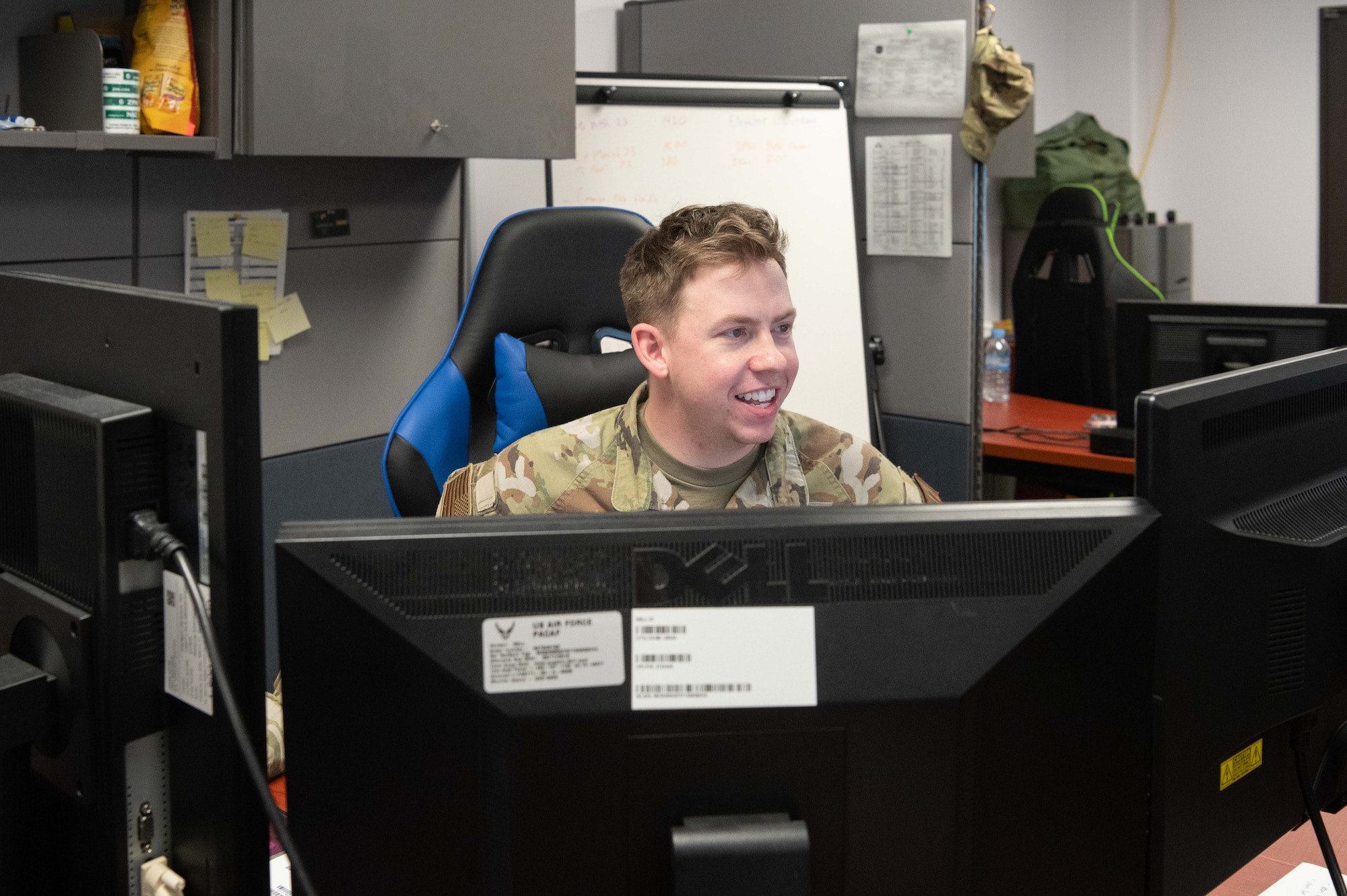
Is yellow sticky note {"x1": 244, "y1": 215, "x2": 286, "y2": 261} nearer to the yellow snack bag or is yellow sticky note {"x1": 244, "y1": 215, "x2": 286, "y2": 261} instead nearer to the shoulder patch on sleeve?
the yellow snack bag

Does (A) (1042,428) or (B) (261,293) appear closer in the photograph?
(B) (261,293)

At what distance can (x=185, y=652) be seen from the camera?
782 mm

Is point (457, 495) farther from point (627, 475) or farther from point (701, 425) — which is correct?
point (701, 425)

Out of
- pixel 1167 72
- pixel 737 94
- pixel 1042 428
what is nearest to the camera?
pixel 737 94

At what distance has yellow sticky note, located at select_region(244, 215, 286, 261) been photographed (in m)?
2.46

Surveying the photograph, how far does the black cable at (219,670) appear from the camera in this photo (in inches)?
27.8

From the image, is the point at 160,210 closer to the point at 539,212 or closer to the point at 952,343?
the point at 539,212

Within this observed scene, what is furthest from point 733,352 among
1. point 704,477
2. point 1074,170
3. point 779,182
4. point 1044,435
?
point 1074,170

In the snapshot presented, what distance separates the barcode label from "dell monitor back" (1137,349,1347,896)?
0.27m

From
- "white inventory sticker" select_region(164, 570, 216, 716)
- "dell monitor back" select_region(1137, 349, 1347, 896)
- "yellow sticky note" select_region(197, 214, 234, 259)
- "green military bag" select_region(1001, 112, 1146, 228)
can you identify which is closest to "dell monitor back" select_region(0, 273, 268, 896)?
"white inventory sticker" select_region(164, 570, 216, 716)

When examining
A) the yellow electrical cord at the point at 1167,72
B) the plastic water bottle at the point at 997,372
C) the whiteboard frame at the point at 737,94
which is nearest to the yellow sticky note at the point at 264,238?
the whiteboard frame at the point at 737,94

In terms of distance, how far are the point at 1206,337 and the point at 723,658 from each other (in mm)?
2047

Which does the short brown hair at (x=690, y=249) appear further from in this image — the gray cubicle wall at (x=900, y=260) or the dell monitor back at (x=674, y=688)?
the gray cubicle wall at (x=900, y=260)

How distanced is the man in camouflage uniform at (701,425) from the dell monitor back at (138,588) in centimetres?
81
